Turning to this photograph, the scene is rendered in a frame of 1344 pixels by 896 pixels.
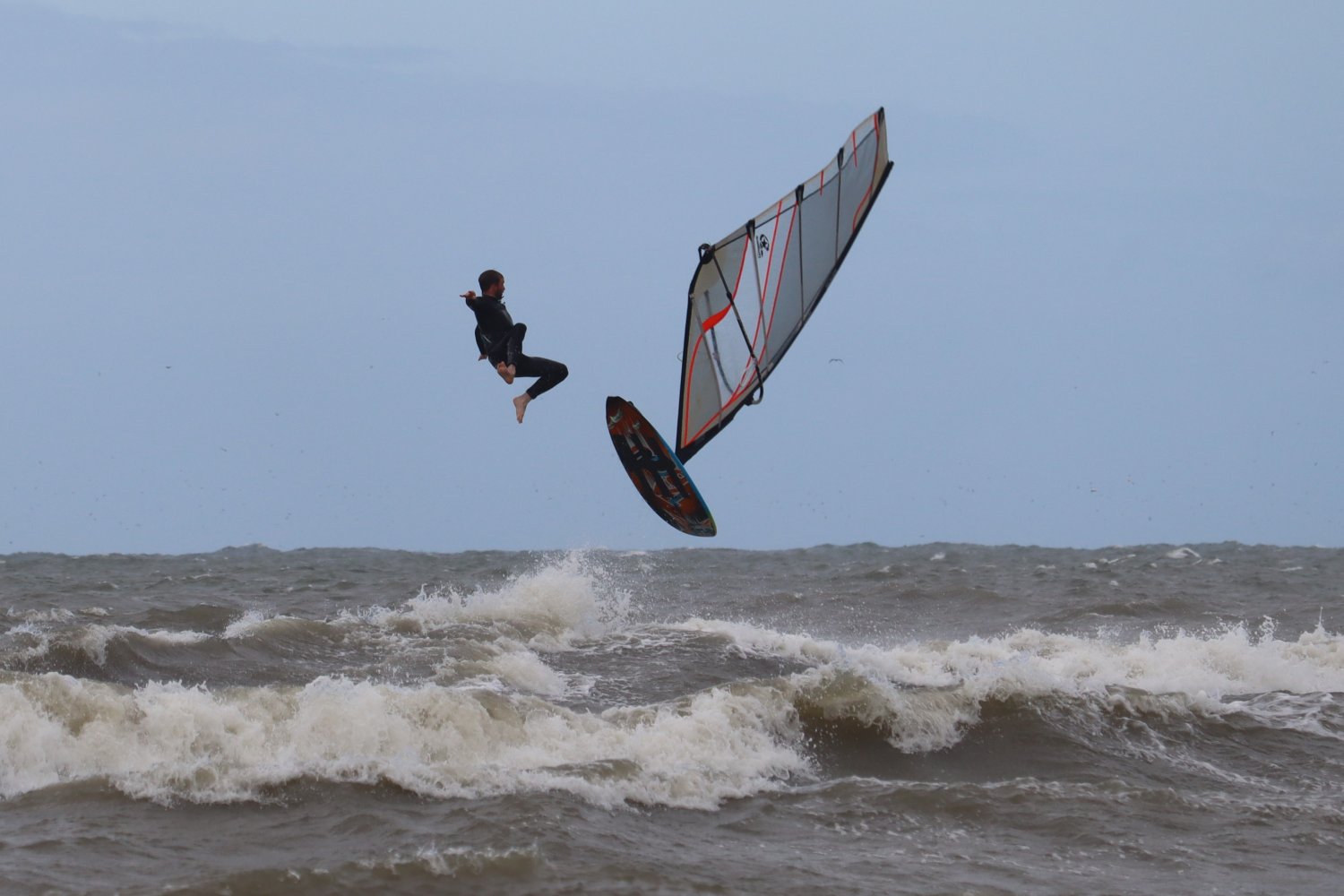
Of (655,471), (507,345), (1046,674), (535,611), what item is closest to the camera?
(507,345)

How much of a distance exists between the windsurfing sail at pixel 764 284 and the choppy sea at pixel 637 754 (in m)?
1.73

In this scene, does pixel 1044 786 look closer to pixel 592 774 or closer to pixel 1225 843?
pixel 1225 843

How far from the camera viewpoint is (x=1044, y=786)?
683 cm

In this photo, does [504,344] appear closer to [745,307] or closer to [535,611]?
[745,307]

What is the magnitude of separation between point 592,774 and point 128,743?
7.40 feet

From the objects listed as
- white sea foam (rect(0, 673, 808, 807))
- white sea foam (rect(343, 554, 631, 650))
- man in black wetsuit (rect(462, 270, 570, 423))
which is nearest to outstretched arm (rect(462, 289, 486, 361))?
man in black wetsuit (rect(462, 270, 570, 423))

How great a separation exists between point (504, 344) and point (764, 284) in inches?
57.1

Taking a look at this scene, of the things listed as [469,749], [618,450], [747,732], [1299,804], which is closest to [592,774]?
[469,749]

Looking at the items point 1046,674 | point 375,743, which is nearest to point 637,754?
point 375,743

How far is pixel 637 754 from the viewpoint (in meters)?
6.88

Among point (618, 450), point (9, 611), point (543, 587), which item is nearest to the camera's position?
point (618, 450)

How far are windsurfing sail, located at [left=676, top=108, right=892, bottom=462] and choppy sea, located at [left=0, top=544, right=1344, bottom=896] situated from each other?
5.69ft

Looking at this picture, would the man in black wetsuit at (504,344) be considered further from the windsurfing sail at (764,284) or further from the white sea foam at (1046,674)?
the white sea foam at (1046,674)

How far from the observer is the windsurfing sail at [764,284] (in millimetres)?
7023
